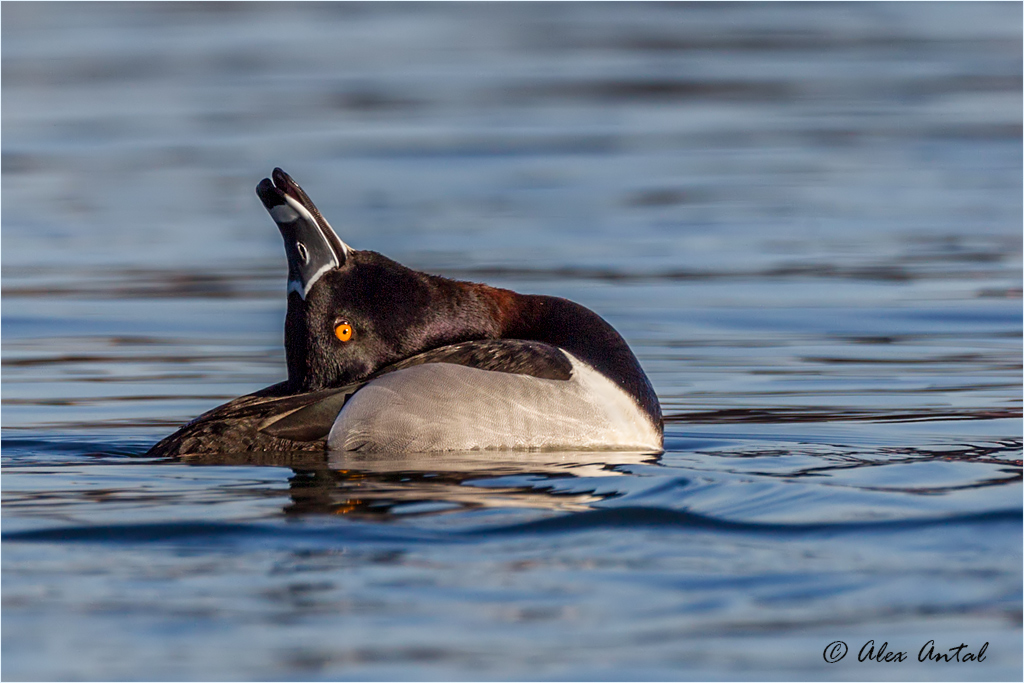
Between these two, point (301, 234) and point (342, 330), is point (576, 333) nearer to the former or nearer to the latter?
point (342, 330)

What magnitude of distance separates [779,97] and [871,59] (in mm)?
3689

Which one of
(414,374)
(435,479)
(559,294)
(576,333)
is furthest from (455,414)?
(559,294)

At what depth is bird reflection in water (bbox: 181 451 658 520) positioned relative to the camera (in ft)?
20.0

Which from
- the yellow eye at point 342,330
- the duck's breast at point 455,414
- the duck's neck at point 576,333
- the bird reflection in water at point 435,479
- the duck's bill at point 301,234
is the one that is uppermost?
the duck's bill at point 301,234

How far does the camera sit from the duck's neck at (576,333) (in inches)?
293

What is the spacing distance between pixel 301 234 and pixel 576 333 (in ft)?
4.30

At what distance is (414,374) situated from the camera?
707cm

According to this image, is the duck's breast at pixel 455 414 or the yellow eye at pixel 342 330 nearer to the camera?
the duck's breast at pixel 455 414

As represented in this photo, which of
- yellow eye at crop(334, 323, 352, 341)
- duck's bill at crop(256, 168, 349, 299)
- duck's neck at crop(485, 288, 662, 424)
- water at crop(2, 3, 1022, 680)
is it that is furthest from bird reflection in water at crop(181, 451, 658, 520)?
duck's bill at crop(256, 168, 349, 299)

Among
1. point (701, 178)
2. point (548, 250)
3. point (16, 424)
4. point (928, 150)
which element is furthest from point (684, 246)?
point (16, 424)

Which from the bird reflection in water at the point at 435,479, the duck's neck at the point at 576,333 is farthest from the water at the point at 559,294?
the duck's neck at the point at 576,333

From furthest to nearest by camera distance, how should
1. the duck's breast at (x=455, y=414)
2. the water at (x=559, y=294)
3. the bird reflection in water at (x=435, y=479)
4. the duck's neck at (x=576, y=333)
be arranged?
the duck's neck at (x=576, y=333)
the duck's breast at (x=455, y=414)
the bird reflection in water at (x=435, y=479)
the water at (x=559, y=294)

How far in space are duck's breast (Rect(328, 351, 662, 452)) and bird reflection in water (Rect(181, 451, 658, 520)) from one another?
0.21 ft

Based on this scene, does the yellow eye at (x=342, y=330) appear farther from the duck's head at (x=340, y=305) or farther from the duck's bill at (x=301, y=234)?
the duck's bill at (x=301, y=234)
